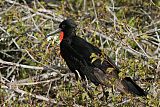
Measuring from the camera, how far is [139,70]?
12.6 ft

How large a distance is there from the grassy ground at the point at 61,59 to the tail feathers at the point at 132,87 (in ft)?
0.27

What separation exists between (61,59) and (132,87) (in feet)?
3.15

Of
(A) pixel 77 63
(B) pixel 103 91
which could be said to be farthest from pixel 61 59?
(B) pixel 103 91

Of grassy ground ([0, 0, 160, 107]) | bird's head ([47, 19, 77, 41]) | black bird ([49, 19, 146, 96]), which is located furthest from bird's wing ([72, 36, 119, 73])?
bird's head ([47, 19, 77, 41])

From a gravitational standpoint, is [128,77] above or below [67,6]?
below

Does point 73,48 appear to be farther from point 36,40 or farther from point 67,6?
point 67,6

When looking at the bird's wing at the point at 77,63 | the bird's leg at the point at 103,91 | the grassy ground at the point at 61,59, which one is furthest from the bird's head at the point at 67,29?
the bird's leg at the point at 103,91

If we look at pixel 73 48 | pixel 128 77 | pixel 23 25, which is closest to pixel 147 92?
pixel 128 77

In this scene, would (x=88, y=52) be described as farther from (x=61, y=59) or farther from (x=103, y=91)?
(x=61, y=59)

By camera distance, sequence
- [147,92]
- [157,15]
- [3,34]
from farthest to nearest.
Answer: [157,15], [3,34], [147,92]

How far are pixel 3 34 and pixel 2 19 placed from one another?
0.24m

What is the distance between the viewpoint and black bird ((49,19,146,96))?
4.11m

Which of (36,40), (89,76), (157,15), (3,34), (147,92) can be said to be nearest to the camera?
(147,92)

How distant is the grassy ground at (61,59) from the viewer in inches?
155
